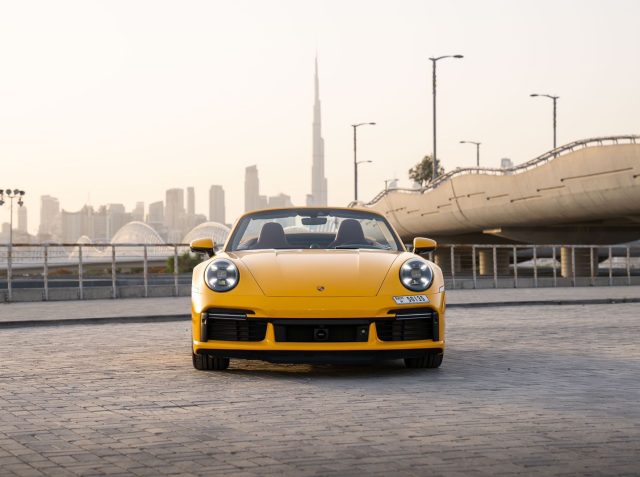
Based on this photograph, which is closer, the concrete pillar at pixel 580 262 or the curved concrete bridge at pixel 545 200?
the curved concrete bridge at pixel 545 200

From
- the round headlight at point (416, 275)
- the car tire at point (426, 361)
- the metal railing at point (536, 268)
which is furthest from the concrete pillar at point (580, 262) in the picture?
the round headlight at point (416, 275)

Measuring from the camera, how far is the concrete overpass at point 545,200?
46.4 metres

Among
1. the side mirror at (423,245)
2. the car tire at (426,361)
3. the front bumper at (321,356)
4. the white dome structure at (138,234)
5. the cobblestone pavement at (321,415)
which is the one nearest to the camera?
the cobblestone pavement at (321,415)

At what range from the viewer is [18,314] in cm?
1881

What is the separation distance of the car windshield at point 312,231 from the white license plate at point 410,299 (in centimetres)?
122

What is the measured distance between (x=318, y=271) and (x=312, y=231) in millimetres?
1808

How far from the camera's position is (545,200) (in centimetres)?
5325

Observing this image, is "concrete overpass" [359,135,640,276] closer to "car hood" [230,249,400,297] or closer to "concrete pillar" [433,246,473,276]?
"concrete pillar" [433,246,473,276]

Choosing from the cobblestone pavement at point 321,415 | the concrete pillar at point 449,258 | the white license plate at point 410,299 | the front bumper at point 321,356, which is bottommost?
the concrete pillar at point 449,258

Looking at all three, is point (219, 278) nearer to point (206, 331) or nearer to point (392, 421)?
point (206, 331)

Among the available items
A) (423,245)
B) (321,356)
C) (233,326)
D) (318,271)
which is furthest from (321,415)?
(423,245)

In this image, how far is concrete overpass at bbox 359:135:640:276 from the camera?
46438mm

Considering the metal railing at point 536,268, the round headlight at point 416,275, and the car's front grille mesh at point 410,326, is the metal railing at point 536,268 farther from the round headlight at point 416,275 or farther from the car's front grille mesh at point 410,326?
the car's front grille mesh at point 410,326

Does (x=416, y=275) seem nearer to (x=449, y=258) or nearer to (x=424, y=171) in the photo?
(x=449, y=258)
